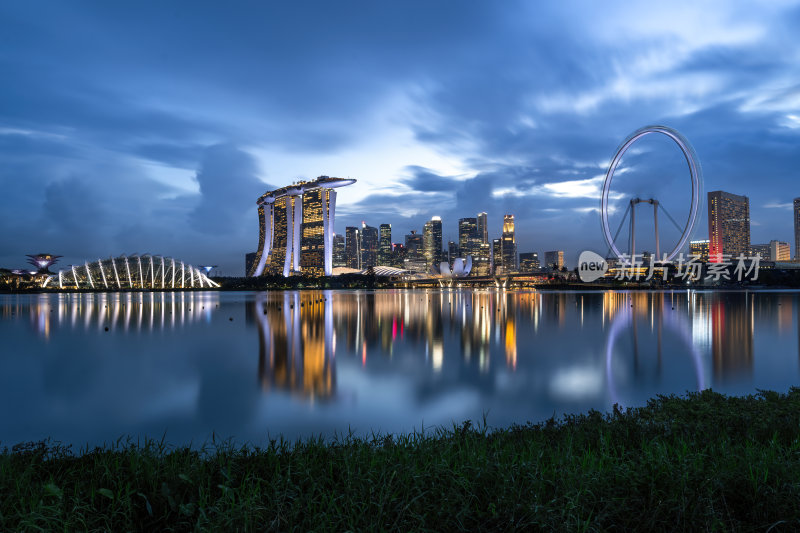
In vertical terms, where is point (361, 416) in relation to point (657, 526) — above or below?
below

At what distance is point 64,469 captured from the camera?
5270 mm

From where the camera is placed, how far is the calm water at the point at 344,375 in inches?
392

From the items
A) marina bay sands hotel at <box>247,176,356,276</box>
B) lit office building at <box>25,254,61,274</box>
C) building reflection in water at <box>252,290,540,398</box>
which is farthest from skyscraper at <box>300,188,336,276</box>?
A: building reflection in water at <box>252,290,540,398</box>

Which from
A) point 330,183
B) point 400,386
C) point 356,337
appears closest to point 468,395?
point 400,386

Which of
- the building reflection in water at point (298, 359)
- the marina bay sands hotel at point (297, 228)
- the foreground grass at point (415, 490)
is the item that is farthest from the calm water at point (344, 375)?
the marina bay sands hotel at point (297, 228)

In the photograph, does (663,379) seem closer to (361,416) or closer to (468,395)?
(468,395)

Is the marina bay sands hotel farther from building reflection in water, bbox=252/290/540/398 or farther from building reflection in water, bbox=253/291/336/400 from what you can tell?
building reflection in water, bbox=253/291/336/400

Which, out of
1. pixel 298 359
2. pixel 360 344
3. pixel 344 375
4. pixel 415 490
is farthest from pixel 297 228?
pixel 415 490

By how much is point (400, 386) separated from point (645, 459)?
8.32 metres

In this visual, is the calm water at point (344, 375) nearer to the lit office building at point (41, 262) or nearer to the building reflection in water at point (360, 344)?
the building reflection in water at point (360, 344)

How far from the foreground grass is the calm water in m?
4.11

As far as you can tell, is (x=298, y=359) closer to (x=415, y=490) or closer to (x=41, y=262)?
(x=415, y=490)

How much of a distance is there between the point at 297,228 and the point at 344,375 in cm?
14993

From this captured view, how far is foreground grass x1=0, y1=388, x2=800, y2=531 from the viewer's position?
12.4 ft
